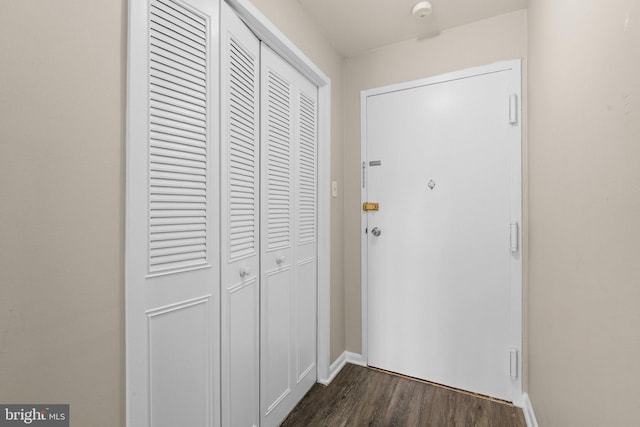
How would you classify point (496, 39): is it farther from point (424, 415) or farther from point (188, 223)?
point (424, 415)

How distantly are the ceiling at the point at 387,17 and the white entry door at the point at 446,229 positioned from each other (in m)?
0.34

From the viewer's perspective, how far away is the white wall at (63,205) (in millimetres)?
639

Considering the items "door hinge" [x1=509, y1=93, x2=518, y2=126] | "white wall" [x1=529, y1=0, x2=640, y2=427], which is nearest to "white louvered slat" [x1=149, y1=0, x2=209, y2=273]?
"white wall" [x1=529, y1=0, x2=640, y2=427]

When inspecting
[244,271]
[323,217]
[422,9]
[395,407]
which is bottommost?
[395,407]

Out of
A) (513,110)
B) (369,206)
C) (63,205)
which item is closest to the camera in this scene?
(63,205)

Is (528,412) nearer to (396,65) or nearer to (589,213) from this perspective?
(589,213)

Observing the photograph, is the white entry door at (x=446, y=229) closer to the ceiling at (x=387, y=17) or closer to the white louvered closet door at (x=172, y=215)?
the ceiling at (x=387, y=17)

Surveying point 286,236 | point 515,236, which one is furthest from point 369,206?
point 515,236

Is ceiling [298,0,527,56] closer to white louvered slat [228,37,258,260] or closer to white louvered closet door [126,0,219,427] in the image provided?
white louvered slat [228,37,258,260]

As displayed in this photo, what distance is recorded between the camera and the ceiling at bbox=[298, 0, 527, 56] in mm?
1717

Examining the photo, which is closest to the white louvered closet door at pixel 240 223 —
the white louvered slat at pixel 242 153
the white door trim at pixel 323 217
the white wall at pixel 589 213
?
the white louvered slat at pixel 242 153

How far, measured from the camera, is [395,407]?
175 centimetres

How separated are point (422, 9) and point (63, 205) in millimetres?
1989

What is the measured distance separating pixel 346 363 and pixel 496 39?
249cm
